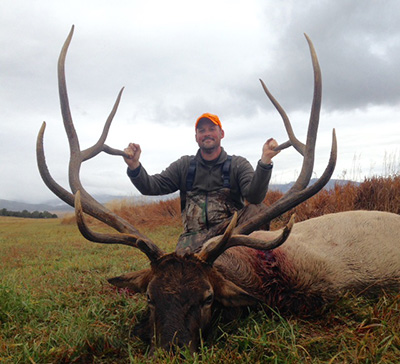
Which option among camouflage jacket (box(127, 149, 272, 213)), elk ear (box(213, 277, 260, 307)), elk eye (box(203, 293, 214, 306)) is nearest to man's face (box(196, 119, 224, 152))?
camouflage jacket (box(127, 149, 272, 213))

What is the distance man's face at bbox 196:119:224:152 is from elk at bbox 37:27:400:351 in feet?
4.20

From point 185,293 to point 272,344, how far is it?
2.06ft

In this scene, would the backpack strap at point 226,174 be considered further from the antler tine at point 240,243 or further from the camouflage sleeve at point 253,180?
the antler tine at point 240,243

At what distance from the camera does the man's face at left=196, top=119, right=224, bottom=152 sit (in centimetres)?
465

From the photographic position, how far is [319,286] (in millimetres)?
2678

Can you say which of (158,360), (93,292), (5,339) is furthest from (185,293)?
(93,292)

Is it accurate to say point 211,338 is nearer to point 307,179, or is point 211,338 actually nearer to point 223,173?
point 307,179

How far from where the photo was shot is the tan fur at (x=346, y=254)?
8.98ft

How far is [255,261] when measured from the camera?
279 centimetres

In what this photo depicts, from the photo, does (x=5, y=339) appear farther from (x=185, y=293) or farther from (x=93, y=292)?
(x=185, y=293)

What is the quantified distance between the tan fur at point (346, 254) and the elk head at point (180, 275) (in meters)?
0.44

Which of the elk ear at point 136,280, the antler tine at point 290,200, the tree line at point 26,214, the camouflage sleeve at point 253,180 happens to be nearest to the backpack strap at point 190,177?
the camouflage sleeve at point 253,180

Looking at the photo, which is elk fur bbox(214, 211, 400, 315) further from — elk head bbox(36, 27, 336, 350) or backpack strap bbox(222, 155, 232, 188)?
backpack strap bbox(222, 155, 232, 188)

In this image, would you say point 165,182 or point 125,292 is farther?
point 165,182
